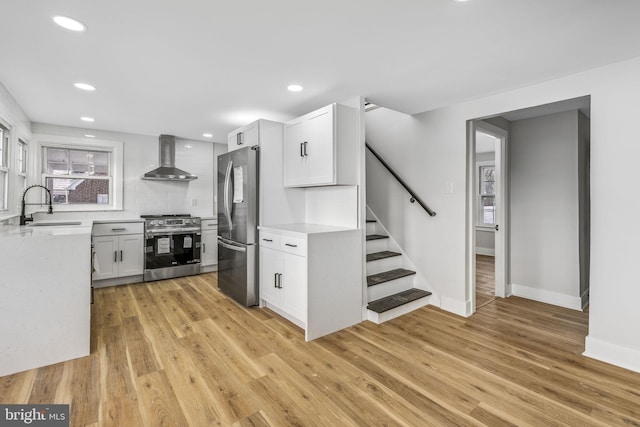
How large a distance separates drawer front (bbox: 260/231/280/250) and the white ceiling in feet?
4.61

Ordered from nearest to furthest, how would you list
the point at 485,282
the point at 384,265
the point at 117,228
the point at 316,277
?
the point at 316,277 → the point at 384,265 → the point at 117,228 → the point at 485,282

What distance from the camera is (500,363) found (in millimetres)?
2273

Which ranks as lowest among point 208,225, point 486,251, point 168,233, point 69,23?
point 486,251

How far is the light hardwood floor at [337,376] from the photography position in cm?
172

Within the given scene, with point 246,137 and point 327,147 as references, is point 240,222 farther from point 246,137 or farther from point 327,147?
point 327,147

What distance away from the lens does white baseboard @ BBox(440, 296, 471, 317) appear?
320 centimetres

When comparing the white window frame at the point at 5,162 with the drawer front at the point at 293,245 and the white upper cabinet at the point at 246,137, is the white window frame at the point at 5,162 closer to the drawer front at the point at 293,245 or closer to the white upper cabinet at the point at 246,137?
the white upper cabinet at the point at 246,137

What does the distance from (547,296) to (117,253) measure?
555 centimetres

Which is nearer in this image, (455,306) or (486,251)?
(455,306)

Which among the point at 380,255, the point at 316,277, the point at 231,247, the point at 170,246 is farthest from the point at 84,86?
the point at 380,255

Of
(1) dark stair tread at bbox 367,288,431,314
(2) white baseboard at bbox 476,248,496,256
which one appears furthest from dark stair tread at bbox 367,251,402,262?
(2) white baseboard at bbox 476,248,496,256

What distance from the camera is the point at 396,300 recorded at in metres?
3.25

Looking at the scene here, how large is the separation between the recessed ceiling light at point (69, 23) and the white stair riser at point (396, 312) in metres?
3.09

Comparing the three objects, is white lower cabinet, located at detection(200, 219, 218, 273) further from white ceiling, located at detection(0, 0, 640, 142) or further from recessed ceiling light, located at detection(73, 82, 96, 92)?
recessed ceiling light, located at detection(73, 82, 96, 92)
